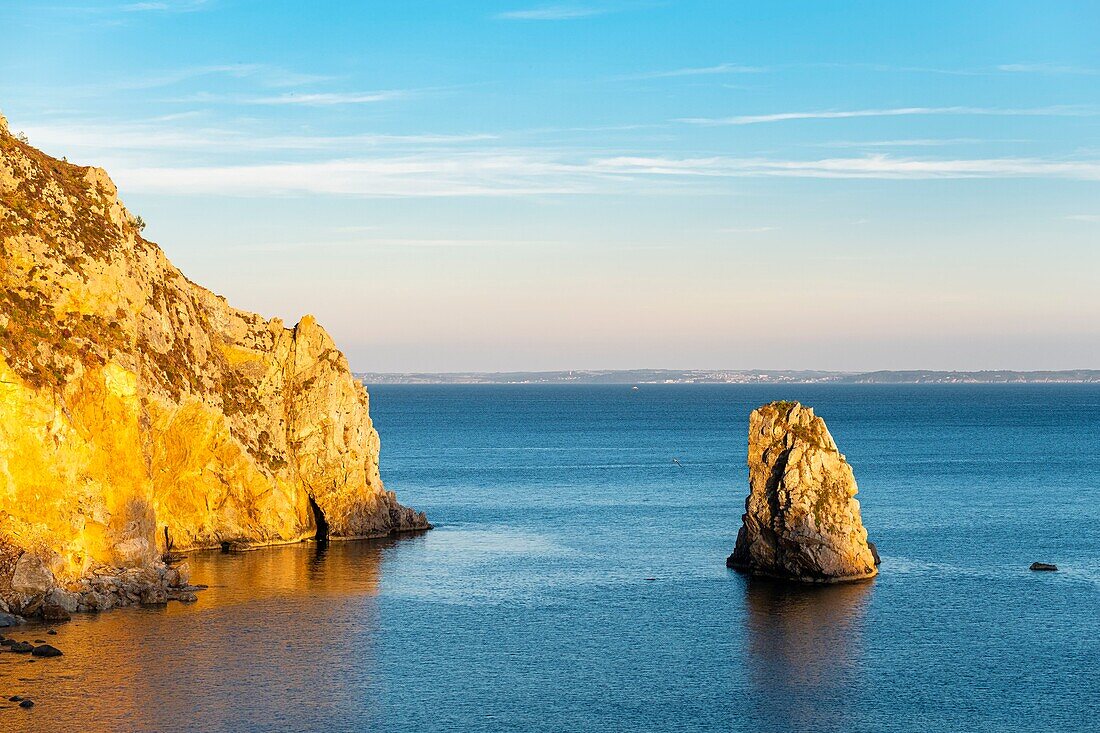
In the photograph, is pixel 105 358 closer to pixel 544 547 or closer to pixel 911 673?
pixel 544 547

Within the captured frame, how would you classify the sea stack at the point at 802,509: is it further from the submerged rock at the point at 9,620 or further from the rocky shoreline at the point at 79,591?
the submerged rock at the point at 9,620

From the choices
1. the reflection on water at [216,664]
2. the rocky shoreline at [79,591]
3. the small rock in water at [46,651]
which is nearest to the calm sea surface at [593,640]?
the reflection on water at [216,664]

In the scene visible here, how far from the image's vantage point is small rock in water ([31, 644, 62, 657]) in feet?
204

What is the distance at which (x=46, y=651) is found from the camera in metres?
62.3

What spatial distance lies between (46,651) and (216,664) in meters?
8.24

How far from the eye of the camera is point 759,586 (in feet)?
282

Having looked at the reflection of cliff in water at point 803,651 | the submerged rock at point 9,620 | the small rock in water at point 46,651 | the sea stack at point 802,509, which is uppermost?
the sea stack at point 802,509

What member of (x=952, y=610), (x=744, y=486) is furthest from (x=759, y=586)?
(x=744, y=486)

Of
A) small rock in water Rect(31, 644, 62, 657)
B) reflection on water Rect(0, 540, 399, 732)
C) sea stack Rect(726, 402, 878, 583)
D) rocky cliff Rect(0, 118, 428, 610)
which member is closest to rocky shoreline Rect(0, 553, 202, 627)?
rocky cliff Rect(0, 118, 428, 610)

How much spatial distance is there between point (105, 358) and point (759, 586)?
4470 cm

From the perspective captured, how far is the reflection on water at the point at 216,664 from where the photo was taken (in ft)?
179

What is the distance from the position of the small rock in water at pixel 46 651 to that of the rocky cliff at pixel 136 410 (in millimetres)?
8436

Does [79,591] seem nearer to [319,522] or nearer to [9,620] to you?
[9,620]

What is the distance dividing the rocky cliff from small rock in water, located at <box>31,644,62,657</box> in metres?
8.44
